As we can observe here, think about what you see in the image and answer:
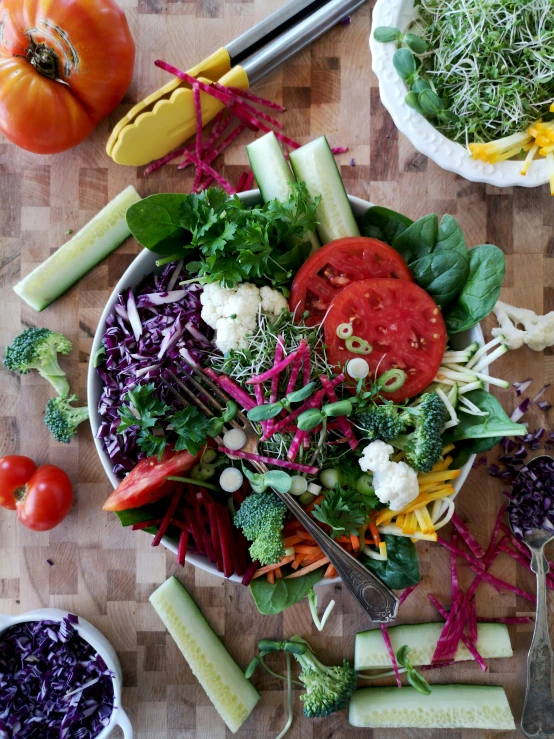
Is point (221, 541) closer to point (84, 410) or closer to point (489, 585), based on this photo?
point (84, 410)

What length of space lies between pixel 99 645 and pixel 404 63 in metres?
2.65

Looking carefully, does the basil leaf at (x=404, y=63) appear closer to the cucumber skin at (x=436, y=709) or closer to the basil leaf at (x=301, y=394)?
the basil leaf at (x=301, y=394)

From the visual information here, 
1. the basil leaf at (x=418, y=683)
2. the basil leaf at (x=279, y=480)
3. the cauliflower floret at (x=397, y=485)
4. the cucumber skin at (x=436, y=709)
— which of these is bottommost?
the cucumber skin at (x=436, y=709)

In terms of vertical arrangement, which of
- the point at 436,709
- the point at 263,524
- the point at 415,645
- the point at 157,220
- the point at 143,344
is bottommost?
the point at 436,709

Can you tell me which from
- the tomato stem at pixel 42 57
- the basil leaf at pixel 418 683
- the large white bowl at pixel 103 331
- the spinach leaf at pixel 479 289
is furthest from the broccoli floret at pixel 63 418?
the basil leaf at pixel 418 683

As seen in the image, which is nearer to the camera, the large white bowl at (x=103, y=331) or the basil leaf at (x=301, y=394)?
the basil leaf at (x=301, y=394)

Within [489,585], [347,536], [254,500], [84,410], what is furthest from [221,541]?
[489,585]

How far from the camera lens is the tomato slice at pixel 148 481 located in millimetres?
2326

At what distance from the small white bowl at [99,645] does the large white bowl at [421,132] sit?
2426 mm

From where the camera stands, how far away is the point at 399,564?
7.92 feet

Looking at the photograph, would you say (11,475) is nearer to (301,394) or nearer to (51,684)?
(51,684)

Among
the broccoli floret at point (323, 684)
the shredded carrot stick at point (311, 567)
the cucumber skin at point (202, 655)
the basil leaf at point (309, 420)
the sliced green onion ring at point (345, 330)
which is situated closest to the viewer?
the basil leaf at point (309, 420)

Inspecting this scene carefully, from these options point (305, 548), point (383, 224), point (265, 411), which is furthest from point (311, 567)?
point (383, 224)

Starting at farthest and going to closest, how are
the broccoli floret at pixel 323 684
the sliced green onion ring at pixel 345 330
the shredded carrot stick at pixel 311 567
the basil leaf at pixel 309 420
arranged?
the broccoli floret at pixel 323 684 < the shredded carrot stick at pixel 311 567 < the sliced green onion ring at pixel 345 330 < the basil leaf at pixel 309 420
